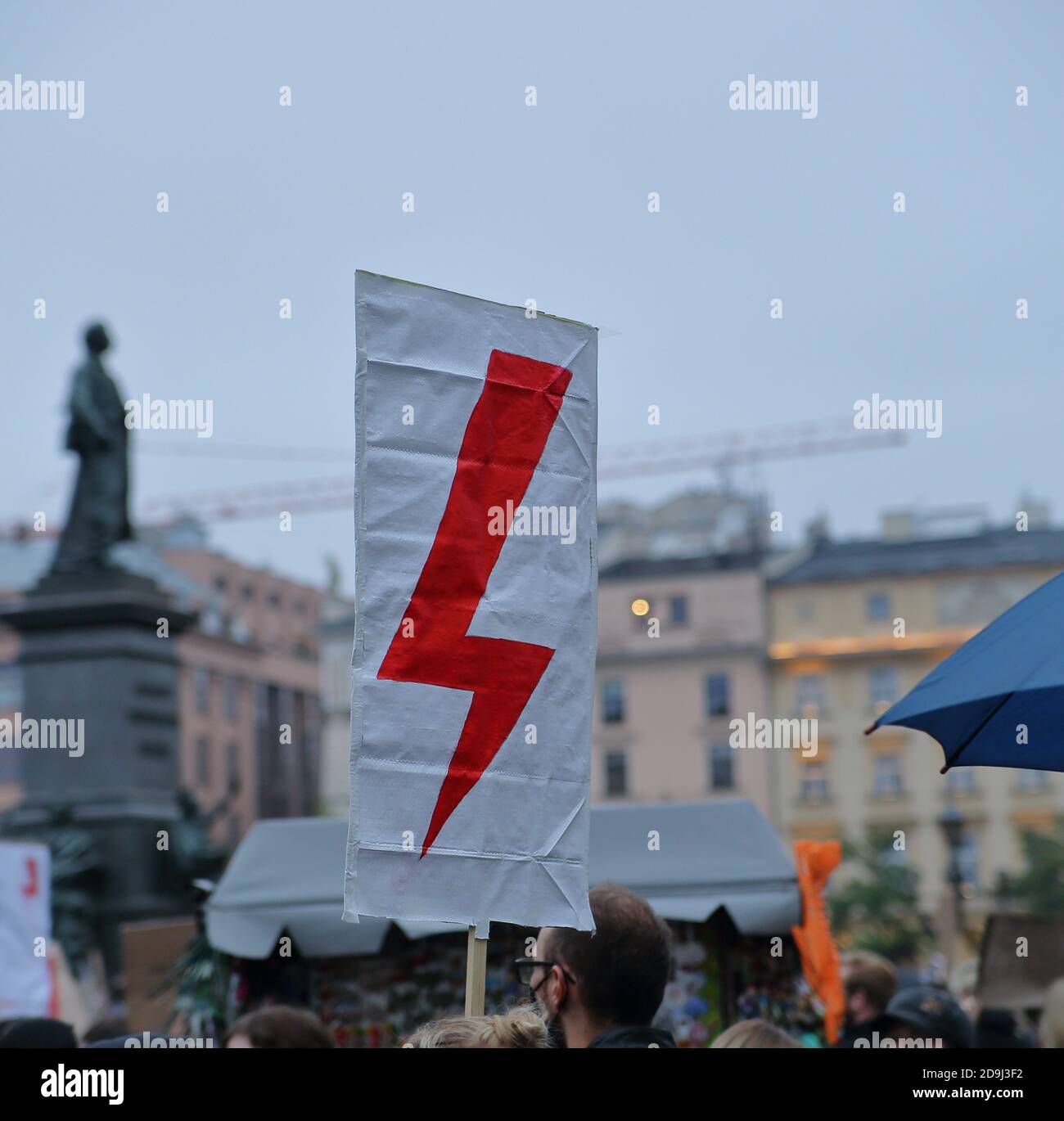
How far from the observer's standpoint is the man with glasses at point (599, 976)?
12.1 ft

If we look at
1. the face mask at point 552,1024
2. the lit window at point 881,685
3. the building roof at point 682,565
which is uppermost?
the building roof at point 682,565

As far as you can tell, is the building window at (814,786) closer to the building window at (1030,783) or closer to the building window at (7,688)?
the building window at (1030,783)

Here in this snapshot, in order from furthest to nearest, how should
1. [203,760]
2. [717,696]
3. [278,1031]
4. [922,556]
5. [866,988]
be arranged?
1. [203,760]
2. [717,696]
3. [922,556]
4. [866,988]
5. [278,1031]

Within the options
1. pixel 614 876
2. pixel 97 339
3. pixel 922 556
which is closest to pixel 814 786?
pixel 922 556

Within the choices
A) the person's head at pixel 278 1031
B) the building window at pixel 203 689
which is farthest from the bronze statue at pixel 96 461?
the building window at pixel 203 689

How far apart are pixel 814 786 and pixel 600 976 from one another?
69216 millimetres

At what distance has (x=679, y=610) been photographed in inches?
2970

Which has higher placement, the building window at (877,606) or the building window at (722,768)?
the building window at (877,606)

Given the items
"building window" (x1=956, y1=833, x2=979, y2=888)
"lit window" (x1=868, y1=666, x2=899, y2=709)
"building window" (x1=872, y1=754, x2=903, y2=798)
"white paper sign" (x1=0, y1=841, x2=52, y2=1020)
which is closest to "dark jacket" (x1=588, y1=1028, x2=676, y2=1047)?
"white paper sign" (x1=0, y1=841, x2=52, y2=1020)

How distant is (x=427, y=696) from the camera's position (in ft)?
11.4

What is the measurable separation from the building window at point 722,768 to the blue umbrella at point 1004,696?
6904 centimetres

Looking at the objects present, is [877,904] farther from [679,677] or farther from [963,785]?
[679,677]

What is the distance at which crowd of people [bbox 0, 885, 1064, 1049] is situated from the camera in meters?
2.97
